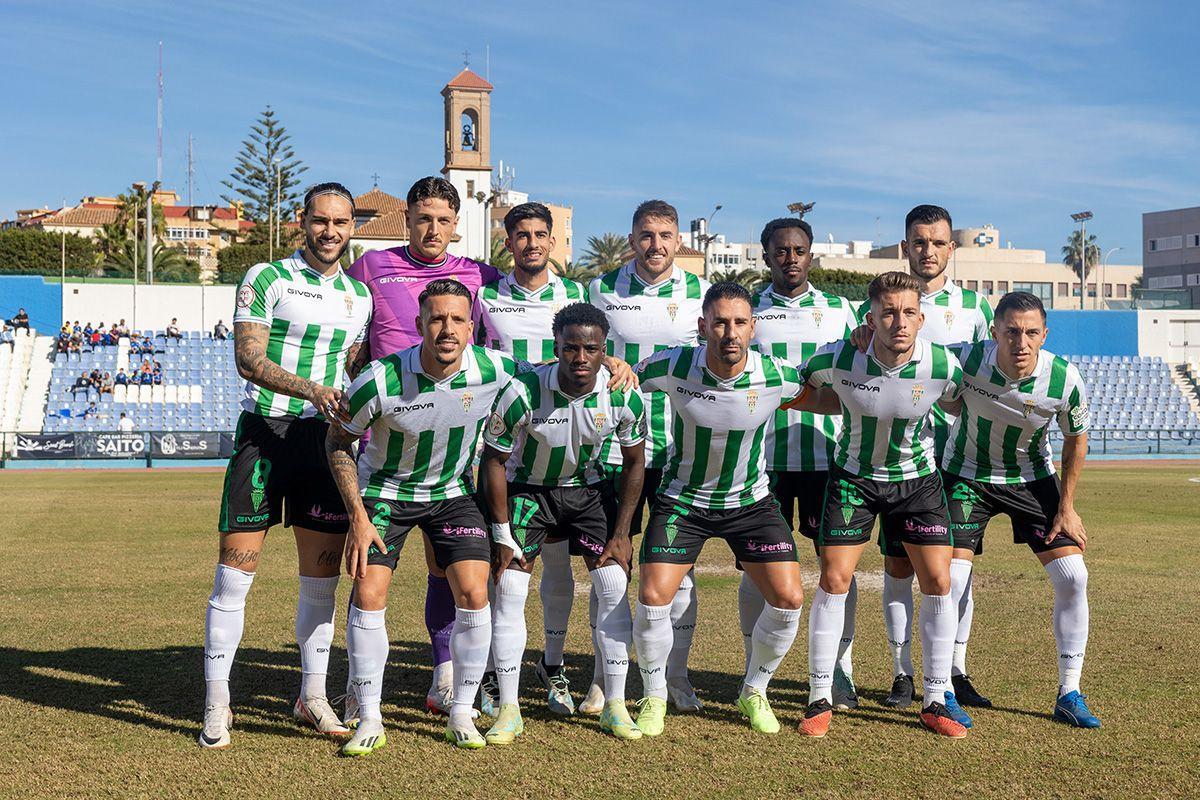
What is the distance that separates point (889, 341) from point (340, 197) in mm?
3067

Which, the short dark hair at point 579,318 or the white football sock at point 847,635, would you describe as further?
the white football sock at point 847,635

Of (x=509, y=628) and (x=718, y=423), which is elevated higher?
(x=718, y=423)

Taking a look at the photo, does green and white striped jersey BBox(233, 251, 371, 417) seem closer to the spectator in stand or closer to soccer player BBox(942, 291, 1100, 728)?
soccer player BBox(942, 291, 1100, 728)

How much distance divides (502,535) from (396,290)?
5.09 feet

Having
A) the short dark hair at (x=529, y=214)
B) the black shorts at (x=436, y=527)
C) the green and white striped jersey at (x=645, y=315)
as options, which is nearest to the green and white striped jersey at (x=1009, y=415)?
the green and white striped jersey at (x=645, y=315)

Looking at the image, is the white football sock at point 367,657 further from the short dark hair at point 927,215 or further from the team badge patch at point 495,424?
the short dark hair at point 927,215

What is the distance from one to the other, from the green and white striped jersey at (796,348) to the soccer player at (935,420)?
1.13ft

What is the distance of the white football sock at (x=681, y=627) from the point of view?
6.58 meters

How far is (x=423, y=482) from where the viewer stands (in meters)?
5.83

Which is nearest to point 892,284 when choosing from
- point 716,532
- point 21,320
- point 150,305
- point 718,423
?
point 718,423

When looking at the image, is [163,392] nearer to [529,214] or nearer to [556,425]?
[529,214]

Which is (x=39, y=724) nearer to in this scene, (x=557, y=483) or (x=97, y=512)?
(x=557, y=483)

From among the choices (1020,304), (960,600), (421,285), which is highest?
(421,285)

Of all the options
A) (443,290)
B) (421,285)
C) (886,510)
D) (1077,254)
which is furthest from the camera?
(1077,254)
